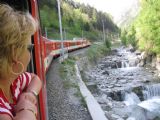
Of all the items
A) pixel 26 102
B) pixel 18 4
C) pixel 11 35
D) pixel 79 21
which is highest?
pixel 79 21

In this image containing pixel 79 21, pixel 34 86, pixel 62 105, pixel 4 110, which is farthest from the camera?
pixel 79 21

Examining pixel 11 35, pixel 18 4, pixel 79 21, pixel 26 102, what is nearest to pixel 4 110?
pixel 26 102

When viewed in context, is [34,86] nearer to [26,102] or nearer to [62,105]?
[26,102]

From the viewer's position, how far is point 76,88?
43.2ft

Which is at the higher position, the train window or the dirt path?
the train window

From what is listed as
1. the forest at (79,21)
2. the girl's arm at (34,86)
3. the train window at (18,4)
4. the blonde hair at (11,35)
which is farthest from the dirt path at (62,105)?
the forest at (79,21)

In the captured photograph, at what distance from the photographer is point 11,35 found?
49.4 inches

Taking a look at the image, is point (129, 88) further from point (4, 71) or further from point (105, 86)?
point (4, 71)

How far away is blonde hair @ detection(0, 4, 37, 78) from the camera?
1.25 meters

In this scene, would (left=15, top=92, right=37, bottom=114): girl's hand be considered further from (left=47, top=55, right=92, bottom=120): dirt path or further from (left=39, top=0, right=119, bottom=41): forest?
(left=39, top=0, right=119, bottom=41): forest

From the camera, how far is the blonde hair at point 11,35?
1.25 m

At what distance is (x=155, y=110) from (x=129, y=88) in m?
6.07

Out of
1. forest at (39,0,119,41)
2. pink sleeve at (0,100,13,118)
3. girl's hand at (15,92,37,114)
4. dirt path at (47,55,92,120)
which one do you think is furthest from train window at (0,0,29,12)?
forest at (39,0,119,41)

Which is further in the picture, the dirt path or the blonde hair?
the dirt path
